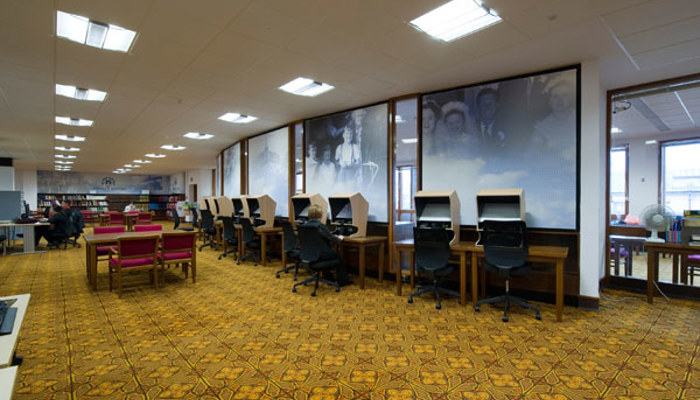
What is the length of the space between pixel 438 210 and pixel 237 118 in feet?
17.1

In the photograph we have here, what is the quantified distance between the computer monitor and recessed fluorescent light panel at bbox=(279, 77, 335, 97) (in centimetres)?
237

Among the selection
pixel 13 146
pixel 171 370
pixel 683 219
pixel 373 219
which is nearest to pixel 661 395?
pixel 683 219

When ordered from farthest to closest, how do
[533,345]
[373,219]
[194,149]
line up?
[194,149]
[373,219]
[533,345]

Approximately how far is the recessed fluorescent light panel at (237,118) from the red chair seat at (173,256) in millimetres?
3225

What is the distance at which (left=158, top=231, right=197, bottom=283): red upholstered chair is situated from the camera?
553 centimetres

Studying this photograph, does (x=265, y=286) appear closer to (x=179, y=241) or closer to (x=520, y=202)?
(x=179, y=241)

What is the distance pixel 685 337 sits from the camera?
3461mm

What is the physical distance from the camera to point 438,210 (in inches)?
203

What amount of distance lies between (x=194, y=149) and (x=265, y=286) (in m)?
8.32

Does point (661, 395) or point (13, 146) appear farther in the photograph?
point (13, 146)

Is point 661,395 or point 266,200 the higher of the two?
point 266,200

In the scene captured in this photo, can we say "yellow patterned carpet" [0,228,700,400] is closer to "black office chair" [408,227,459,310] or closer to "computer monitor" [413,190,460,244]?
"black office chair" [408,227,459,310]

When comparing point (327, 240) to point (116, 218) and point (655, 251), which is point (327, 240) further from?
point (116, 218)

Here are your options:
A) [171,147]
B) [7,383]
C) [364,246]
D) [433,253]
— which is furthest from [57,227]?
[7,383]
